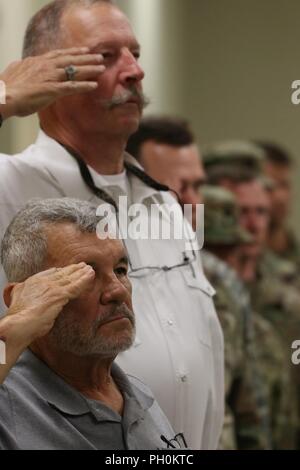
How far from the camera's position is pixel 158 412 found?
6.14 feet

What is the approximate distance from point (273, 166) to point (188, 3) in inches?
36.0

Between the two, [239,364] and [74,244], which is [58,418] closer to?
[74,244]

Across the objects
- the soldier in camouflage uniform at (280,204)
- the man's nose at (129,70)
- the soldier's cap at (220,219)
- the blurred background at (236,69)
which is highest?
the man's nose at (129,70)

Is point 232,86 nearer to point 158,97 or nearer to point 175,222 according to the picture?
point 158,97

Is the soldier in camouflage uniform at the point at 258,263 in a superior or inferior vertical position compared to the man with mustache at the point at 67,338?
inferior

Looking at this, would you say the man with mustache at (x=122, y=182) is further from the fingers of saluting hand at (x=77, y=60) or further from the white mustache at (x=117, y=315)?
the white mustache at (x=117, y=315)

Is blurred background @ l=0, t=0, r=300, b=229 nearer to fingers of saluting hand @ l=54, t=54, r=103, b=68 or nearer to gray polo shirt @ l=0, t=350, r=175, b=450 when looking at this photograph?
fingers of saluting hand @ l=54, t=54, r=103, b=68

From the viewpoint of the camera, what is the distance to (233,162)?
13.6 feet

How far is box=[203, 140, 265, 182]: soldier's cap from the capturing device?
408cm

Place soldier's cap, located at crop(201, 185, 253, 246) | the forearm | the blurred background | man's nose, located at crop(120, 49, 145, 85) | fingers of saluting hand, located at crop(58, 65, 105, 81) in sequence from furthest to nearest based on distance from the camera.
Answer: the blurred background
soldier's cap, located at crop(201, 185, 253, 246)
man's nose, located at crop(120, 49, 145, 85)
fingers of saluting hand, located at crop(58, 65, 105, 81)
the forearm

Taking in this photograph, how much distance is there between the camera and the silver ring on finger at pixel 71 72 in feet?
6.42

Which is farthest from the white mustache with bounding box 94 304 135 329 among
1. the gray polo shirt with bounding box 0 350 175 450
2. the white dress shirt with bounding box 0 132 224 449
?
the white dress shirt with bounding box 0 132 224 449

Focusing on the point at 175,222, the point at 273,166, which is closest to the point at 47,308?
the point at 175,222

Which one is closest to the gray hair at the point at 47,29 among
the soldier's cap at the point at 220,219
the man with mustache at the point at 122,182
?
the man with mustache at the point at 122,182
